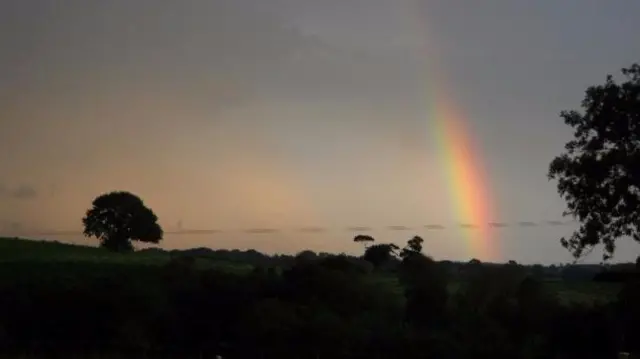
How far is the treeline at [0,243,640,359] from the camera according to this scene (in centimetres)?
3372

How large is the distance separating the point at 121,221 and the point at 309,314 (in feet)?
215

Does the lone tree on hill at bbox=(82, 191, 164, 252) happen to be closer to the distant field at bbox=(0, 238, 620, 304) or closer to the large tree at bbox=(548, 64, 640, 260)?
the distant field at bbox=(0, 238, 620, 304)

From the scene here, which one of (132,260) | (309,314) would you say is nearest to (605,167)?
(309,314)

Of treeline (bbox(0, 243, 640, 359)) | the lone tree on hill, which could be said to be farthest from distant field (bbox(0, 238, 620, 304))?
the lone tree on hill

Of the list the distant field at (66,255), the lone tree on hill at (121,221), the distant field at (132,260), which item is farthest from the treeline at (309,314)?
the lone tree on hill at (121,221)

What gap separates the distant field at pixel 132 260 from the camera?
140 feet

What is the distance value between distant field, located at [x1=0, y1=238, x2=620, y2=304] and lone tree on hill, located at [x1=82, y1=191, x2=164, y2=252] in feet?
41.3

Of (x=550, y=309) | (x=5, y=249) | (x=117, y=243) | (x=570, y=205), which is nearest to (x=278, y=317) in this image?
(x=550, y=309)

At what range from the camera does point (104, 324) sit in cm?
4316

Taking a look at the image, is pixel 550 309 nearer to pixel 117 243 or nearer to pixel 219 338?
pixel 219 338

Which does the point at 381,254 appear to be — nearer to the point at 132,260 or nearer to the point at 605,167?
the point at 132,260

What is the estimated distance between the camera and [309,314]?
40844mm

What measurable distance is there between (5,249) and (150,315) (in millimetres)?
37994

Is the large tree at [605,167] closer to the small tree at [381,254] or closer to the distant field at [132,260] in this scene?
the distant field at [132,260]
